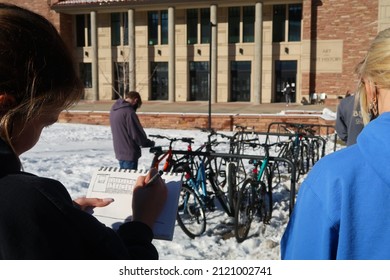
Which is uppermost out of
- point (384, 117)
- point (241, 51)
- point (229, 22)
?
point (229, 22)

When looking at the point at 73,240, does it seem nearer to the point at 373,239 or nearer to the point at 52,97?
the point at 52,97

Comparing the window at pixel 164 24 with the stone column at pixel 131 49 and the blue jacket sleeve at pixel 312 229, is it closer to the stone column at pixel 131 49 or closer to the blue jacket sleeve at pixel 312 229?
the stone column at pixel 131 49

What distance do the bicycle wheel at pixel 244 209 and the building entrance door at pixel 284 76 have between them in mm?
29231

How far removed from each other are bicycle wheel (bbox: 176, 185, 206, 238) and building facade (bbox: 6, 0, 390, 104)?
2539 centimetres

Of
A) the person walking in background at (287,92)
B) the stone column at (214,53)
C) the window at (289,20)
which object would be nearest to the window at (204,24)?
the stone column at (214,53)

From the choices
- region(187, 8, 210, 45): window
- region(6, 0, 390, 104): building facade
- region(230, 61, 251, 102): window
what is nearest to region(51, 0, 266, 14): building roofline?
region(6, 0, 390, 104): building facade

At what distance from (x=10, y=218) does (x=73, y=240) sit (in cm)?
16

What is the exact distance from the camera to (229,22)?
35.2 m

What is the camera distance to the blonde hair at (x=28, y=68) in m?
1.17

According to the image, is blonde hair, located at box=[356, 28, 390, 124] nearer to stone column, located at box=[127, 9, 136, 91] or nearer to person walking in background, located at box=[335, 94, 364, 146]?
person walking in background, located at box=[335, 94, 364, 146]

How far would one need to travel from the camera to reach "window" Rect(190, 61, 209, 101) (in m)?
36.1

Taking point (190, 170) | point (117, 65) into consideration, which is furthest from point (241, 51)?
point (190, 170)

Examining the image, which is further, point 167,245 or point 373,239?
point 167,245

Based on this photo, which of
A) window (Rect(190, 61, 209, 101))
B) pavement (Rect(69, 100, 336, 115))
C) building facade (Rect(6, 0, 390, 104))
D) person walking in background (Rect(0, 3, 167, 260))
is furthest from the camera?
window (Rect(190, 61, 209, 101))
